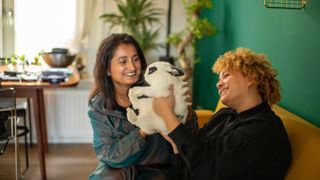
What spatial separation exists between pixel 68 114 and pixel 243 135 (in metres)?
2.85

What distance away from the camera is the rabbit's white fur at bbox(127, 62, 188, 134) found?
1514mm

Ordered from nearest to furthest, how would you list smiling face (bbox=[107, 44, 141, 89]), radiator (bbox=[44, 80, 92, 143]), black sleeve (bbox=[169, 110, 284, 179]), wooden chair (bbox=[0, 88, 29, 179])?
black sleeve (bbox=[169, 110, 284, 179]) → smiling face (bbox=[107, 44, 141, 89]) → wooden chair (bbox=[0, 88, 29, 179]) → radiator (bbox=[44, 80, 92, 143])

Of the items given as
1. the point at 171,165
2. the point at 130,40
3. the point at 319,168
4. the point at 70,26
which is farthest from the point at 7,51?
the point at 319,168

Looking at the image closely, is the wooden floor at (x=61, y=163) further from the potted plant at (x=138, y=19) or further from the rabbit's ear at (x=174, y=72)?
the rabbit's ear at (x=174, y=72)

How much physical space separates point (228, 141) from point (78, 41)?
3022mm

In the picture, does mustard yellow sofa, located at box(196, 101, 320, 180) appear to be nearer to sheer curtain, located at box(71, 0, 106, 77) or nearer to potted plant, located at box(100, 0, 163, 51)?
potted plant, located at box(100, 0, 163, 51)

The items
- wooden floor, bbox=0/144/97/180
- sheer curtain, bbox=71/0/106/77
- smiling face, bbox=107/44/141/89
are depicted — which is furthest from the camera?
sheer curtain, bbox=71/0/106/77

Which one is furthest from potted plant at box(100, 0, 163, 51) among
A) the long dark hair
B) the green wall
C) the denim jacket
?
the denim jacket

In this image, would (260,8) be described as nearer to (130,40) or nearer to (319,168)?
(130,40)

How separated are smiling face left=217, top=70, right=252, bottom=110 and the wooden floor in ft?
6.43

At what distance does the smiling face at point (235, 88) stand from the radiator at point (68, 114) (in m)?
2.55

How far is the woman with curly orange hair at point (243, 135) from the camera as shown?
1440 millimetres

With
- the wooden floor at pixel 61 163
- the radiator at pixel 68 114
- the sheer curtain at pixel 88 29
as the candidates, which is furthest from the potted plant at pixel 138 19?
the wooden floor at pixel 61 163

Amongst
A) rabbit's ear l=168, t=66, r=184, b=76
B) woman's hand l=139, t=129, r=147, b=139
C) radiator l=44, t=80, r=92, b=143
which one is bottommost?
radiator l=44, t=80, r=92, b=143
